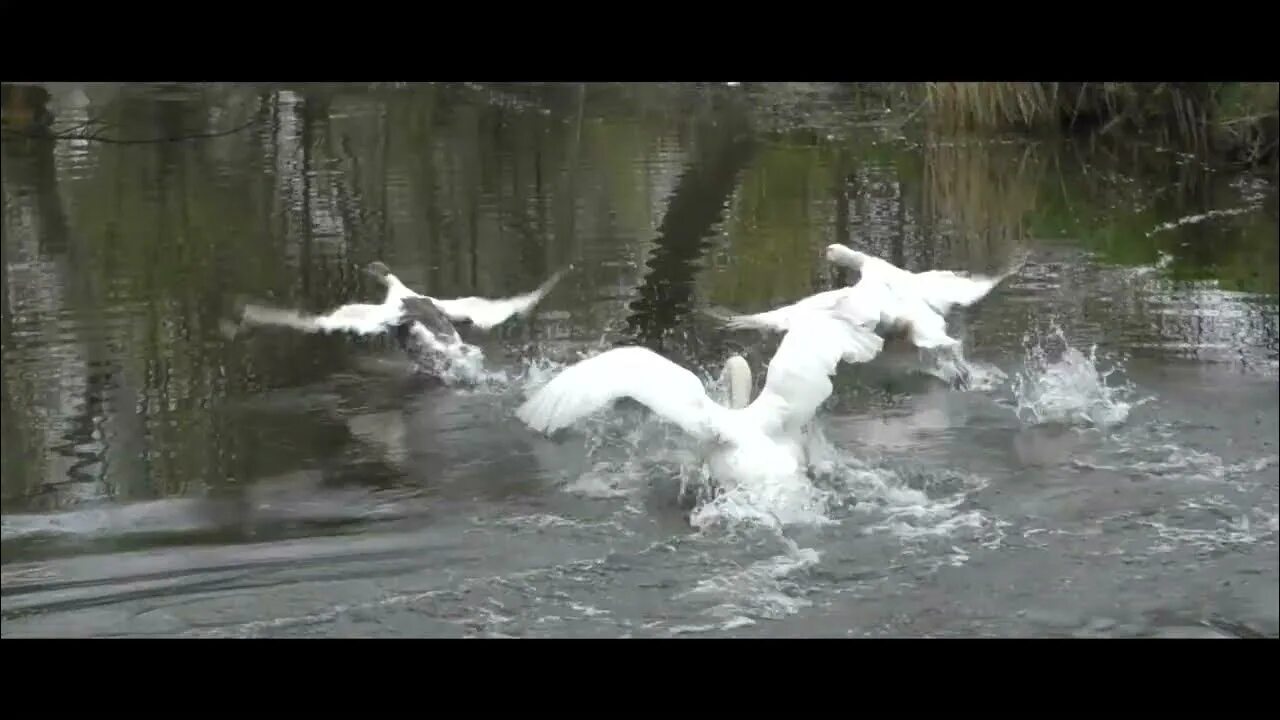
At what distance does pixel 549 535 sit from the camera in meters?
5.80

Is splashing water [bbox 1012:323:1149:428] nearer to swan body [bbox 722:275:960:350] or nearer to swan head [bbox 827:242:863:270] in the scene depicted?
swan body [bbox 722:275:960:350]

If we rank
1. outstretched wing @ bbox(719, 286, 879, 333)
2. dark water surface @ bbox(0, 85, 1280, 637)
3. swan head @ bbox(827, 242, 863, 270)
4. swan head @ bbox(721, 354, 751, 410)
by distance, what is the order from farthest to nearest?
swan head @ bbox(827, 242, 863, 270)
outstretched wing @ bbox(719, 286, 879, 333)
swan head @ bbox(721, 354, 751, 410)
dark water surface @ bbox(0, 85, 1280, 637)

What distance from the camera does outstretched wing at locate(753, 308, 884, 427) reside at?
6.07 metres

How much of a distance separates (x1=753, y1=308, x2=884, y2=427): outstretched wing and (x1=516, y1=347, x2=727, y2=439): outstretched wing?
0.95 feet

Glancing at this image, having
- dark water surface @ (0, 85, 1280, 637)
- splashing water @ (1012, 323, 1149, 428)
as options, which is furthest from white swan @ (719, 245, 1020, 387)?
splashing water @ (1012, 323, 1149, 428)

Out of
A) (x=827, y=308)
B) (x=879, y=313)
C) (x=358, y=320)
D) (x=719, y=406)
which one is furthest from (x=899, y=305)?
(x=358, y=320)

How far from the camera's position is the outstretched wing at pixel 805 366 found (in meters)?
6.07

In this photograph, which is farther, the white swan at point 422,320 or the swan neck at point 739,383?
the white swan at point 422,320

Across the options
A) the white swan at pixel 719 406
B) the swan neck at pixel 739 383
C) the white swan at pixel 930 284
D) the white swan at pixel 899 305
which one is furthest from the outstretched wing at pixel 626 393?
the white swan at pixel 930 284

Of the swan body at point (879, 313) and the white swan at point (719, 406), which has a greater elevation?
the swan body at point (879, 313)

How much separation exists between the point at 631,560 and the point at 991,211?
7245 mm

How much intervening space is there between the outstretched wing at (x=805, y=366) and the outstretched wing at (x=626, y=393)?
0.29m

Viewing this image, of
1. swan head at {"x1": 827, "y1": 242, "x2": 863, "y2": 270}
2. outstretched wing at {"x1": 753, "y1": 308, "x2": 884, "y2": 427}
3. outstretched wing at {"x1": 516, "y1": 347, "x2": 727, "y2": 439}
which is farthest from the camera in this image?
swan head at {"x1": 827, "y1": 242, "x2": 863, "y2": 270}

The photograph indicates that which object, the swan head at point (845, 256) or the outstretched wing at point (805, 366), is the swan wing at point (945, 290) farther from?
the outstretched wing at point (805, 366)
